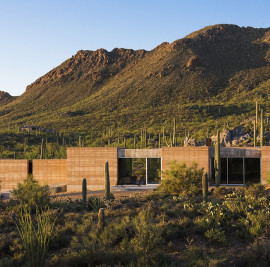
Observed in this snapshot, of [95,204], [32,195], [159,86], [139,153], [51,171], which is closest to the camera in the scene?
[95,204]

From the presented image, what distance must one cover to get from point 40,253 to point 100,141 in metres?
40.1

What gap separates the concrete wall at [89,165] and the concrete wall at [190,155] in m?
4.07

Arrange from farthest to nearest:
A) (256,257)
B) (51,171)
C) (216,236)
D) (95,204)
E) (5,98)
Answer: (5,98) < (51,171) < (95,204) < (216,236) < (256,257)

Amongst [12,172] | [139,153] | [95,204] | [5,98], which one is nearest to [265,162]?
[139,153]

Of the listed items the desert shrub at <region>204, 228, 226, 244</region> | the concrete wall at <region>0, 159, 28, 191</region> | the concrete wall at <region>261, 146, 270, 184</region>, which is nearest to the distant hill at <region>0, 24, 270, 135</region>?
the concrete wall at <region>261, 146, 270, 184</region>

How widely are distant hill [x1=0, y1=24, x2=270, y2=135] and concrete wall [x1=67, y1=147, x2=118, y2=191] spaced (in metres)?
33.0

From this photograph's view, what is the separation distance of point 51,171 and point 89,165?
4.08 meters

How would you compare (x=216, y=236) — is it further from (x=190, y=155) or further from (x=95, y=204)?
(x=190, y=155)

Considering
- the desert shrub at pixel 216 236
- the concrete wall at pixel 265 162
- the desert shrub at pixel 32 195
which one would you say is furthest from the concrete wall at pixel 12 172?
the desert shrub at pixel 216 236

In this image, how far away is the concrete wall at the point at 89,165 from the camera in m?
23.8

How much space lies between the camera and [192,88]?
7806 centimetres

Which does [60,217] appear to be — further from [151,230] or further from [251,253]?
[251,253]

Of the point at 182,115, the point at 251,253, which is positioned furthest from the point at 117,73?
the point at 251,253

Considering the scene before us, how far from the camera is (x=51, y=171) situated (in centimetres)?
2592
